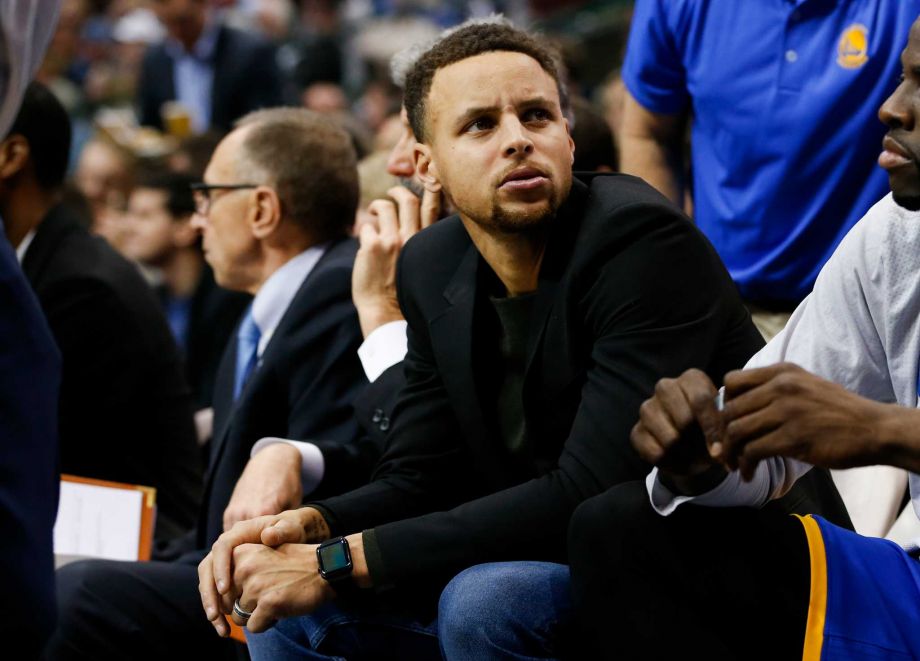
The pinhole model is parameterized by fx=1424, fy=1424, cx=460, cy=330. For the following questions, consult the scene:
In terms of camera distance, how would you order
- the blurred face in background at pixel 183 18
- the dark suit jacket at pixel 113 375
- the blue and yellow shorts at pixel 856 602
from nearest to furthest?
the blue and yellow shorts at pixel 856 602 < the dark suit jacket at pixel 113 375 < the blurred face in background at pixel 183 18

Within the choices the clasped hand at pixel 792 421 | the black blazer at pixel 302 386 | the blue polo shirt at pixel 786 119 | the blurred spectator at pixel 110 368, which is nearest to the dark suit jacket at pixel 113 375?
the blurred spectator at pixel 110 368

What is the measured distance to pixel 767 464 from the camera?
6.96 feet

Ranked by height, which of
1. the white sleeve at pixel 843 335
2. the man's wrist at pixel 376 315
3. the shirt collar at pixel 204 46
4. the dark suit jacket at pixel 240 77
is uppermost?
the shirt collar at pixel 204 46

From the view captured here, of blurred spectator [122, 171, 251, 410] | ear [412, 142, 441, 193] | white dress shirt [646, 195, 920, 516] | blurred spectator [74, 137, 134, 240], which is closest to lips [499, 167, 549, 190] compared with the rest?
ear [412, 142, 441, 193]

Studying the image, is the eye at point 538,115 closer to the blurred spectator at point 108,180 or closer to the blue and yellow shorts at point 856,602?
the blue and yellow shorts at point 856,602

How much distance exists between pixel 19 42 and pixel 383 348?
4.67 feet

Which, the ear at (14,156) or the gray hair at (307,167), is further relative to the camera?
the ear at (14,156)

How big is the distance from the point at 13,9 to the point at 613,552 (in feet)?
3.61

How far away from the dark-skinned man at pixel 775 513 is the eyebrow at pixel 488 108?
73cm

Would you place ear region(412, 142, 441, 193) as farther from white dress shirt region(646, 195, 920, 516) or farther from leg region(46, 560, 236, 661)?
leg region(46, 560, 236, 661)

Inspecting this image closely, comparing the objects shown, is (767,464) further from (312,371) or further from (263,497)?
(312,371)

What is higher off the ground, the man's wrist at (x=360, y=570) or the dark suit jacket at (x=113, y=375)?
the dark suit jacket at (x=113, y=375)

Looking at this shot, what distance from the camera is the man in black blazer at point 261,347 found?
125 inches

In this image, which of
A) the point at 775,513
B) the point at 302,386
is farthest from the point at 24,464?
the point at 302,386
